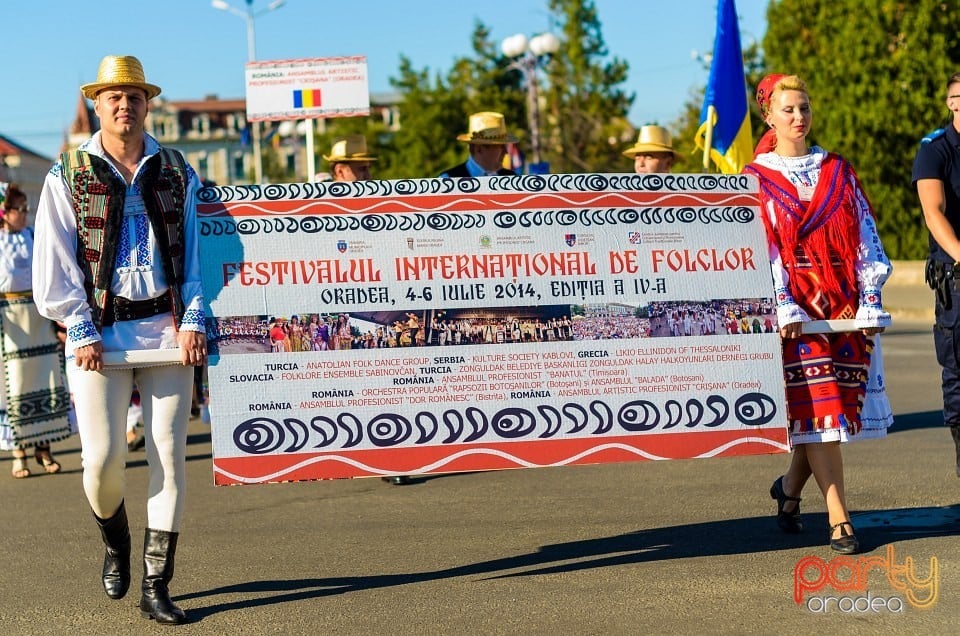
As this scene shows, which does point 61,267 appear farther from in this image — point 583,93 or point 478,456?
point 583,93

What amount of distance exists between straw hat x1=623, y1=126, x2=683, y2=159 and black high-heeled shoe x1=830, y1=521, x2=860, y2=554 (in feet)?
15.7

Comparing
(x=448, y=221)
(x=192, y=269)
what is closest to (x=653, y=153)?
(x=448, y=221)

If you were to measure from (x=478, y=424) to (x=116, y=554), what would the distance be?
1570mm

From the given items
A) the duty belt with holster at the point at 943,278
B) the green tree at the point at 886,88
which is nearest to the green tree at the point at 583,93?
the green tree at the point at 886,88

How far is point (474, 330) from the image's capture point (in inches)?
225

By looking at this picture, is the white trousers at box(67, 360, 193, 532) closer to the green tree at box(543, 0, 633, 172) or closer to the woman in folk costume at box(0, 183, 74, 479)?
the woman in folk costume at box(0, 183, 74, 479)

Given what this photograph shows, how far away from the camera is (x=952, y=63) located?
29672mm

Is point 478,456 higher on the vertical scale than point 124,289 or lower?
lower

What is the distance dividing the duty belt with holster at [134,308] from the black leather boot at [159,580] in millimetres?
848

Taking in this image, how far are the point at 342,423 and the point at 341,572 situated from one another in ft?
2.60

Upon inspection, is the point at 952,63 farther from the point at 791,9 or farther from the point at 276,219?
the point at 276,219

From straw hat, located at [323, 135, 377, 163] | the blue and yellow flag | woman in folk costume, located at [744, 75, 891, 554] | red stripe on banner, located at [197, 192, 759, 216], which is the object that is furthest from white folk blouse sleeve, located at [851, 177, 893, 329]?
straw hat, located at [323, 135, 377, 163]

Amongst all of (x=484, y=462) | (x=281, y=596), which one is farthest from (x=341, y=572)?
(x=484, y=462)

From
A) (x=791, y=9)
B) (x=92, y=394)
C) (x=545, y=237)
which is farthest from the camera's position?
(x=791, y=9)
